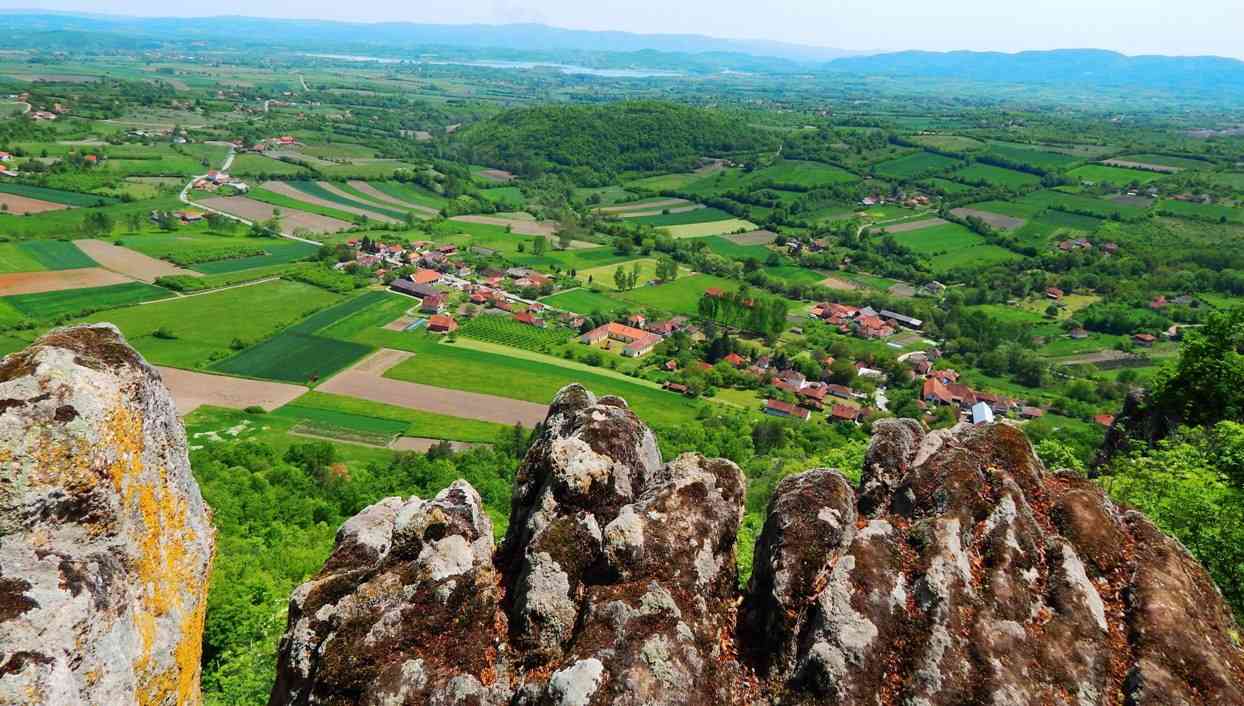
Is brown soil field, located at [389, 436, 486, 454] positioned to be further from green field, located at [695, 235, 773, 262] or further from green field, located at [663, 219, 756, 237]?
green field, located at [663, 219, 756, 237]

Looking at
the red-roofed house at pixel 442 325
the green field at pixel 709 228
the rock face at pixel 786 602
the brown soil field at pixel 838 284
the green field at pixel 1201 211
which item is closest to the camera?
the rock face at pixel 786 602

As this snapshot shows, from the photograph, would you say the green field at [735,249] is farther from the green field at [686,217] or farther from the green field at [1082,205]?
the green field at [1082,205]

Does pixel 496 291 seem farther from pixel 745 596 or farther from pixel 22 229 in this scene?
pixel 745 596

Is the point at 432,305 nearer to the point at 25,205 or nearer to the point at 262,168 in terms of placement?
the point at 25,205

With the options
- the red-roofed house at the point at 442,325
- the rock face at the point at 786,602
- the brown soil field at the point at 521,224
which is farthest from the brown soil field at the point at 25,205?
the rock face at the point at 786,602

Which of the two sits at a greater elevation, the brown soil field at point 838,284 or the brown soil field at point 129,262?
the brown soil field at point 129,262

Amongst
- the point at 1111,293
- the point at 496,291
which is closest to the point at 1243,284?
the point at 1111,293

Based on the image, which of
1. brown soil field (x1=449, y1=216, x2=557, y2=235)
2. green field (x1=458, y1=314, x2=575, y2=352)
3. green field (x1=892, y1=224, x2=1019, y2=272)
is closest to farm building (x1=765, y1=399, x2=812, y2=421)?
green field (x1=458, y1=314, x2=575, y2=352)
